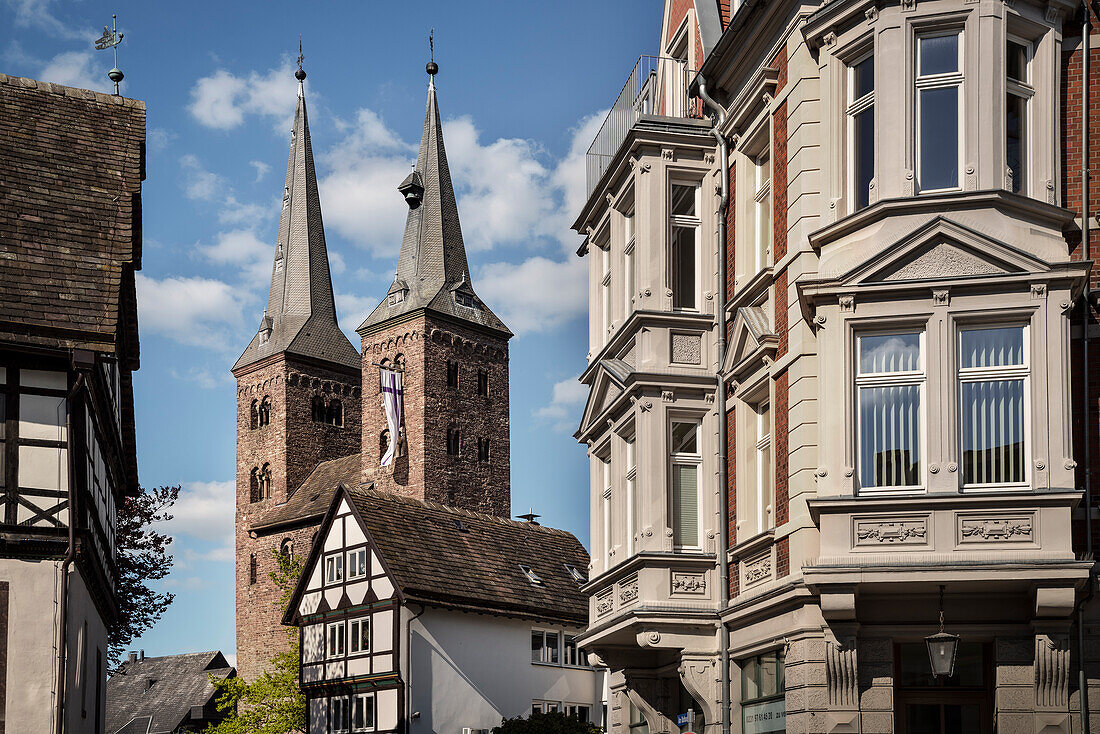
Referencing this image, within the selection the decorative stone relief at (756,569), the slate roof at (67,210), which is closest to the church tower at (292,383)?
the slate roof at (67,210)

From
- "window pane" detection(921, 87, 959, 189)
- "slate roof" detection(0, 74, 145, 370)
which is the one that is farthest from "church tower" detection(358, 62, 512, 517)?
"window pane" detection(921, 87, 959, 189)

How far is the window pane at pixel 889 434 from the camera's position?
14.0 metres

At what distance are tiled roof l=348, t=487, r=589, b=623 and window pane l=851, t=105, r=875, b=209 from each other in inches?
Result: 986

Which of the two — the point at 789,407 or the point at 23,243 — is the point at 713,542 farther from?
the point at 23,243

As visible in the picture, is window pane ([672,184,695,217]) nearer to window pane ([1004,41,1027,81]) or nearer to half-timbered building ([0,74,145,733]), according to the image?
window pane ([1004,41,1027,81])

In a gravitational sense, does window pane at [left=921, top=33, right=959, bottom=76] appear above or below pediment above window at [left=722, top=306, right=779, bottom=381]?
above

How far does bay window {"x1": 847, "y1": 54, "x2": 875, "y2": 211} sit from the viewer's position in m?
14.6

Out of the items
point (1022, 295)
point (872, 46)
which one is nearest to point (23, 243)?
point (872, 46)

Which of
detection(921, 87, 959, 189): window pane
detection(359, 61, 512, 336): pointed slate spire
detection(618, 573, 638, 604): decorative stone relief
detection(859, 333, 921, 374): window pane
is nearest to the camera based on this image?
detection(859, 333, 921, 374): window pane

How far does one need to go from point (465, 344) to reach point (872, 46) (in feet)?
250

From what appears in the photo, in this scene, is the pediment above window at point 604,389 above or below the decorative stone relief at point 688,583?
above

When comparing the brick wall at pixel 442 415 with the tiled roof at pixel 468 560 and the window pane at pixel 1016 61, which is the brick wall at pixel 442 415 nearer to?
the tiled roof at pixel 468 560

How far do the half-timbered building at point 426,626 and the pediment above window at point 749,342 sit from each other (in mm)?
21810

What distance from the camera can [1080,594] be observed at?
13375mm
